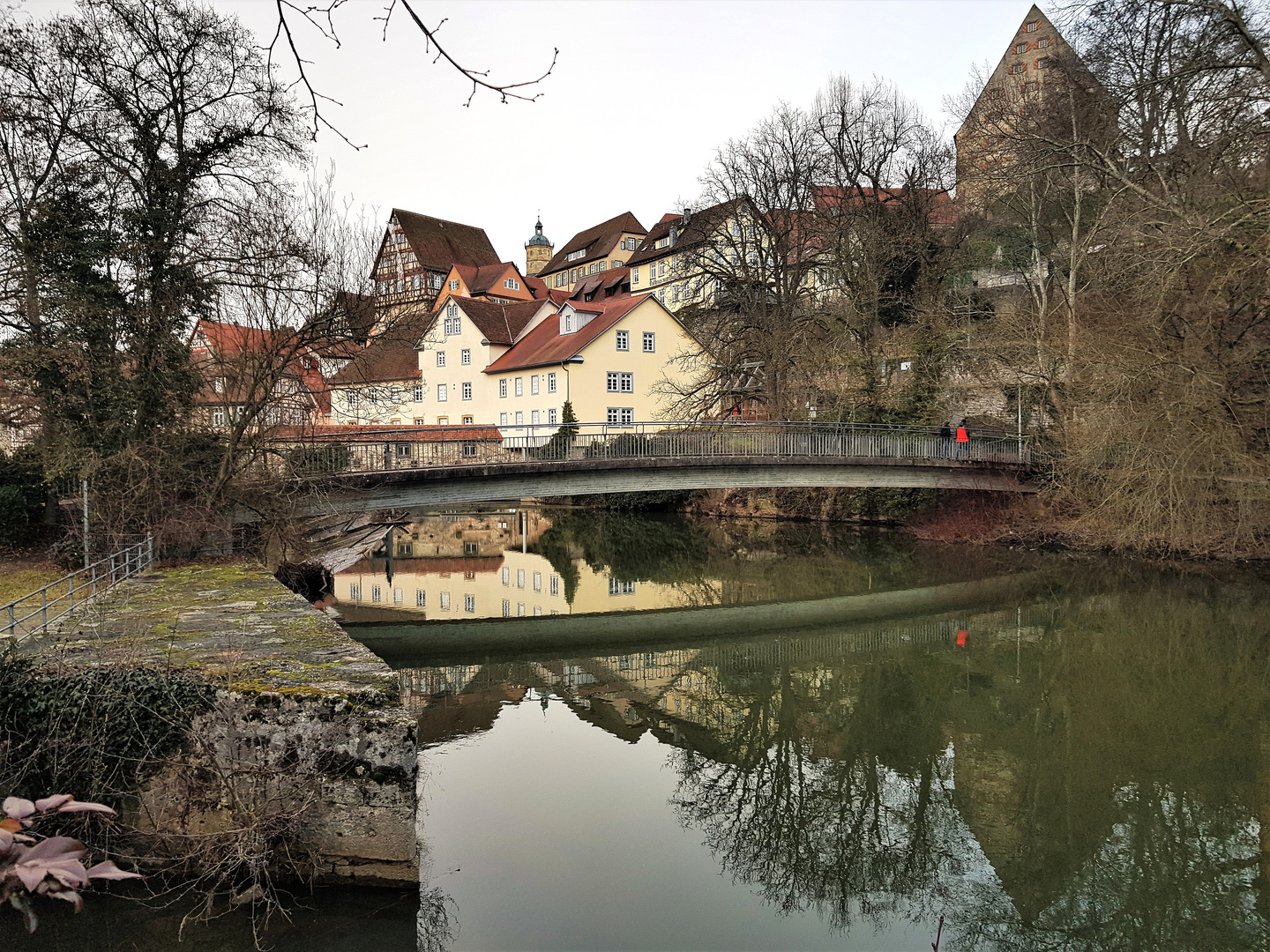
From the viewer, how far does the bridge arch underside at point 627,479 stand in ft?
60.1

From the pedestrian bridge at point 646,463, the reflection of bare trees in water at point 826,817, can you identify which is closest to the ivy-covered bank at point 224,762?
the reflection of bare trees in water at point 826,817

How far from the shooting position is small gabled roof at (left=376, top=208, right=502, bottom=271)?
7056cm

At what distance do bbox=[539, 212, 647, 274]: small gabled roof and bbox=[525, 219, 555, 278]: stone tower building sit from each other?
6.59m

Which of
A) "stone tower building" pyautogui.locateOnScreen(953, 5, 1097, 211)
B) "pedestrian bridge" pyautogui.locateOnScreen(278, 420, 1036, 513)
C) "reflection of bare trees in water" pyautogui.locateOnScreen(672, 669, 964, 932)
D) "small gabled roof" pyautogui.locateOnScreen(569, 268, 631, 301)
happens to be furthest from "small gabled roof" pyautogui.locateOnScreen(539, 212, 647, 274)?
"reflection of bare trees in water" pyautogui.locateOnScreen(672, 669, 964, 932)


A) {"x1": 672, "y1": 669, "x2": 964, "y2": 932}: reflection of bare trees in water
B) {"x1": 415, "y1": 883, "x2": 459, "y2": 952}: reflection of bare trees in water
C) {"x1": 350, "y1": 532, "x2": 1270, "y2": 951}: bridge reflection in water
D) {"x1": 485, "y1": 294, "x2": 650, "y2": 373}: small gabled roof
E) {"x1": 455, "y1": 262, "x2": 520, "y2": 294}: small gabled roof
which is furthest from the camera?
{"x1": 455, "y1": 262, "x2": 520, "y2": 294}: small gabled roof

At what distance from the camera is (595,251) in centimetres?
7894

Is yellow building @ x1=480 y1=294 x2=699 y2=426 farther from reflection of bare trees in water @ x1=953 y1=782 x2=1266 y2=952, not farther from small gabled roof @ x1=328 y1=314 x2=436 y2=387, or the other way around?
reflection of bare trees in water @ x1=953 y1=782 x2=1266 y2=952

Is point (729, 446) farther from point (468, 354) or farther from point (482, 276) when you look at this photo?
point (482, 276)

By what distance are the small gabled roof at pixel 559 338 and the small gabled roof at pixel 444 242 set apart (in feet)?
77.7

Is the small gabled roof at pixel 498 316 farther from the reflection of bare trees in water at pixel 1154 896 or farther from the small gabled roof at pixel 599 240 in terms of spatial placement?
the reflection of bare trees in water at pixel 1154 896

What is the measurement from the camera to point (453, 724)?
437 inches

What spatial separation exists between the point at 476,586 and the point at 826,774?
45.8 ft

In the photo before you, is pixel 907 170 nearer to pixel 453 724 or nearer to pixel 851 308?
pixel 851 308

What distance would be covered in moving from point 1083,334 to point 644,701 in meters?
15.4
